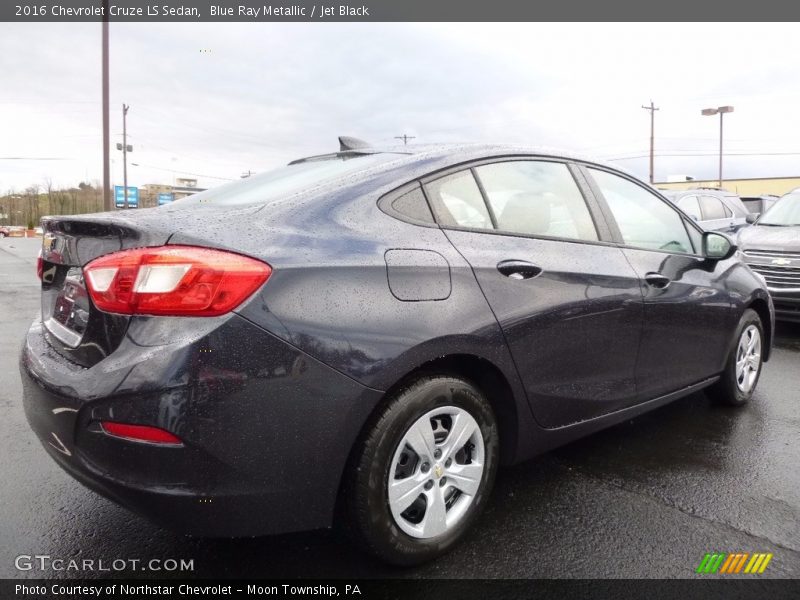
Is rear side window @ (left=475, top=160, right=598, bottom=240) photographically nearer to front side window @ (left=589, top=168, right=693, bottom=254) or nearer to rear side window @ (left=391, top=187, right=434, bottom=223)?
front side window @ (left=589, top=168, right=693, bottom=254)

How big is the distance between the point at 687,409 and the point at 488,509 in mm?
2094

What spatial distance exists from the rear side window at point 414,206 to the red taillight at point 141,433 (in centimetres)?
108

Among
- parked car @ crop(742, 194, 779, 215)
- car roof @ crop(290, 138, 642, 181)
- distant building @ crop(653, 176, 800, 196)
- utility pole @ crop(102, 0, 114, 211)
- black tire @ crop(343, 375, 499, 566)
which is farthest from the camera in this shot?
distant building @ crop(653, 176, 800, 196)

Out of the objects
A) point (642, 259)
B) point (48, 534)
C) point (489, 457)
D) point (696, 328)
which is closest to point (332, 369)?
point (489, 457)

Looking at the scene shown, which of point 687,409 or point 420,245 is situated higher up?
point 420,245

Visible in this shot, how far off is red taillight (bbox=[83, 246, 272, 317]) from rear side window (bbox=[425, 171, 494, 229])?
0.80 meters

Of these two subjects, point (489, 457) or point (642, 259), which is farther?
point (642, 259)

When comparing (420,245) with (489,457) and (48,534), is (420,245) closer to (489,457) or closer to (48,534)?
(489,457)

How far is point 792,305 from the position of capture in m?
6.14

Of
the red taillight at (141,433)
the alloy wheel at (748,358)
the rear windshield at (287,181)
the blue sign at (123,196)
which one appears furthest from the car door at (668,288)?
the blue sign at (123,196)

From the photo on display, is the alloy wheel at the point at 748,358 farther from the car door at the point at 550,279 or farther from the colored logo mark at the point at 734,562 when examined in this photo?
the colored logo mark at the point at 734,562

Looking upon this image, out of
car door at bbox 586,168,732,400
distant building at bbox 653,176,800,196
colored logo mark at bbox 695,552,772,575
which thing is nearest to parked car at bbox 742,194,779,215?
car door at bbox 586,168,732,400

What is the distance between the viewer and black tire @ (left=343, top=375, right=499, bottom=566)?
6.25 ft

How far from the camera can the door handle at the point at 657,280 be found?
2.97 m
